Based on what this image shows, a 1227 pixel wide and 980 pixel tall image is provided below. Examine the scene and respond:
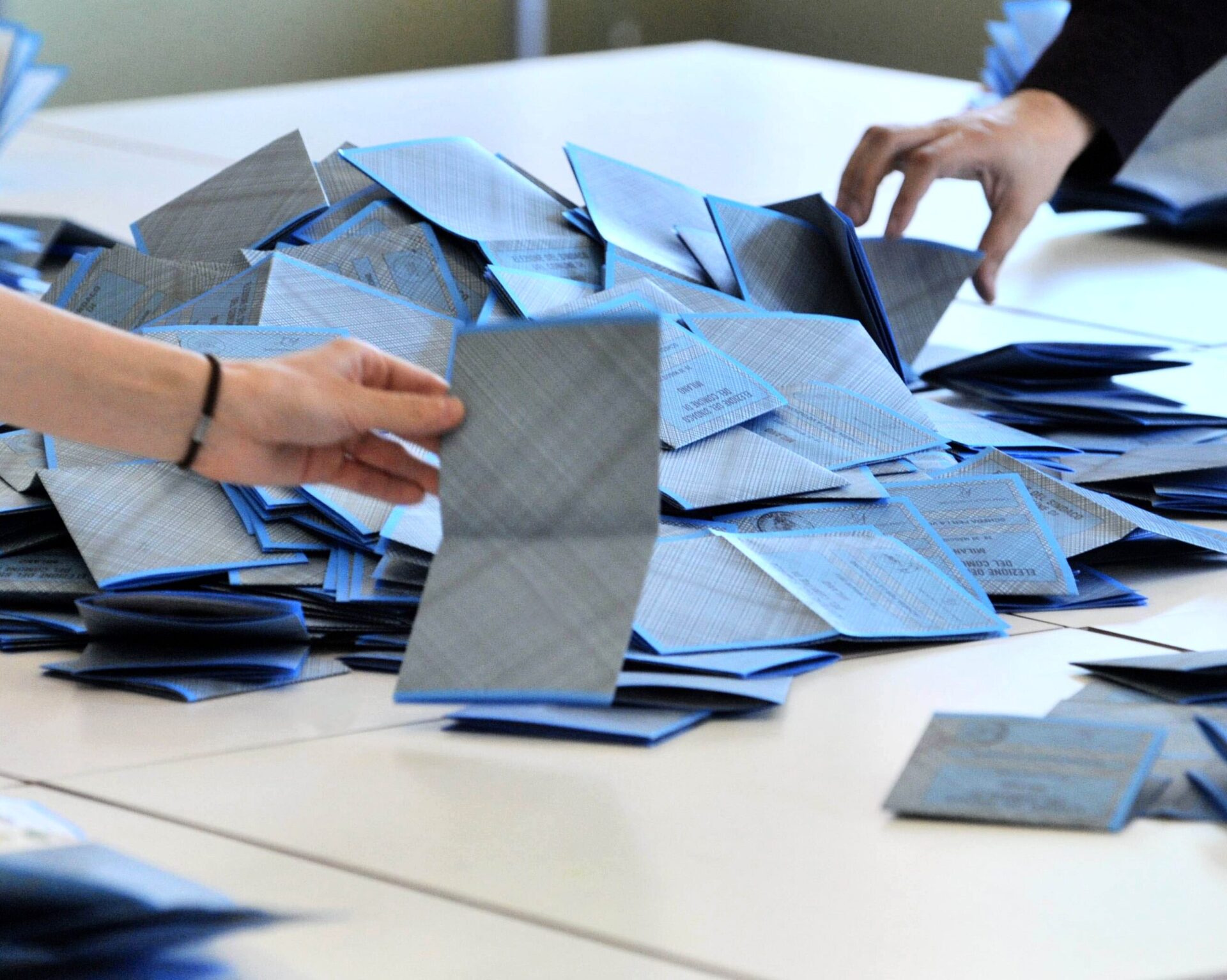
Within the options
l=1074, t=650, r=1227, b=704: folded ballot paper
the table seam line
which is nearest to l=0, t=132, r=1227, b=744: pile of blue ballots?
l=1074, t=650, r=1227, b=704: folded ballot paper

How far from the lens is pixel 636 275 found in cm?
→ 131

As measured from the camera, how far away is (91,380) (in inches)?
31.1

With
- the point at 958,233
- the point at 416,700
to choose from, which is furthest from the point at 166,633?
the point at 958,233

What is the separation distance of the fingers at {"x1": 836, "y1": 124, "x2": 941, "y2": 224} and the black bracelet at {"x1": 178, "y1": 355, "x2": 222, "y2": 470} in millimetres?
1013

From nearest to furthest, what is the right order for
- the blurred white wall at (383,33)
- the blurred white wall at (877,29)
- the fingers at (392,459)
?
the fingers at (392,459) < the blurred white wall at (383,33) < the blurred white wall at (877,29)

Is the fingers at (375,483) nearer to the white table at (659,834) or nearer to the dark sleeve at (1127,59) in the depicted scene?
the white table at (659,834)

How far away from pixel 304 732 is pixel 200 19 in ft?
16.5

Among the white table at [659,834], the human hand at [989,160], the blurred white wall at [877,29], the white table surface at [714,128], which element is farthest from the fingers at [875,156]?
the blurred white wall at [877,29]

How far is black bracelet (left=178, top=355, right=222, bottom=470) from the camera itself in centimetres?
80

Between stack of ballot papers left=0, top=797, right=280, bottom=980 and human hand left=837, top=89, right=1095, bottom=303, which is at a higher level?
human hand left=837, top=89, right=1095, bottom=303

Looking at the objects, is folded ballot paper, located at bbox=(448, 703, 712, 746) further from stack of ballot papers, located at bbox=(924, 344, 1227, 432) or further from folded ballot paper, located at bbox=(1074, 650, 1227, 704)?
stack of ballot papers, located at bbox=(924, 344, 1227, 432)

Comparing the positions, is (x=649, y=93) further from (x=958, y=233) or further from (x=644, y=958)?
(x=644, y=958)

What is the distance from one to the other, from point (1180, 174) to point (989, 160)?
1.96ft

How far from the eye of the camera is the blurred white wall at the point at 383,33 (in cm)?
513
